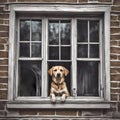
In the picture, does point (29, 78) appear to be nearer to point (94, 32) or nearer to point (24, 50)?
point (24, 50)

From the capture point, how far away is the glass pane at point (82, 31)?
9.66 m

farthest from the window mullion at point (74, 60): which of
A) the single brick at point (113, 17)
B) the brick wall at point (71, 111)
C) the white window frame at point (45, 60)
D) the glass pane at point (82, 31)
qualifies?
the single brick at point (113, 17)

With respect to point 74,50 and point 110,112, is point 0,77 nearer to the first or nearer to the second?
point 74,50

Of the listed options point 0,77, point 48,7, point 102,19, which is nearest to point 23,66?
point 0,77

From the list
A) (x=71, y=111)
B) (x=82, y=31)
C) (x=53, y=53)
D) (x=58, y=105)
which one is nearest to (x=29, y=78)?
(x=53, y=53)

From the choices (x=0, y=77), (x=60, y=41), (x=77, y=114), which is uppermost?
(x=60, y=41)

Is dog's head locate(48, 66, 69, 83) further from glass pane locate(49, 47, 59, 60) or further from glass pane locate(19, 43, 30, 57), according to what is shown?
glass pane locate(19, 43, 30, 57)

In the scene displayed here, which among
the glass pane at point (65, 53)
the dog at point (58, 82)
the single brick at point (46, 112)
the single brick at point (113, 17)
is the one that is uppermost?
the single brick at point (113, 17)

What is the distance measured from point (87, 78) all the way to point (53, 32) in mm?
1192

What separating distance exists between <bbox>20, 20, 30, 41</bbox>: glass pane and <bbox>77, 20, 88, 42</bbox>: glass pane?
1.04m

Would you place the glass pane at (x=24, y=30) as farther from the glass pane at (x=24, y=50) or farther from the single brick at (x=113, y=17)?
the single brick at (x=113, y=17)

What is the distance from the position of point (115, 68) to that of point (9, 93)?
2.20m

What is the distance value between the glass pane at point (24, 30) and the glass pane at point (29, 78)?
51 centimetres

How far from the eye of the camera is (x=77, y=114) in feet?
30.5
